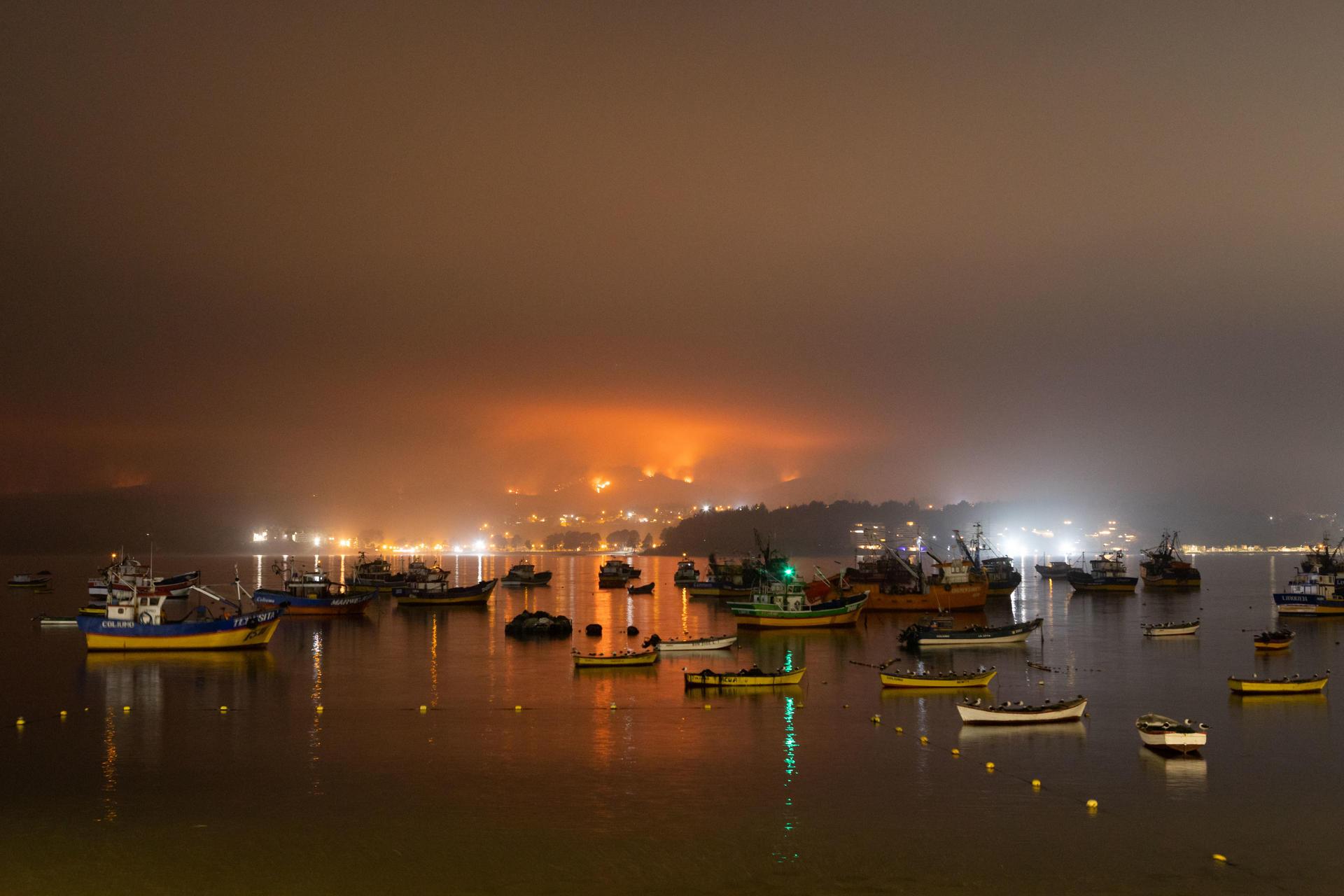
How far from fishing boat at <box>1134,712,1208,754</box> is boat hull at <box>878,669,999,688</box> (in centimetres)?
760

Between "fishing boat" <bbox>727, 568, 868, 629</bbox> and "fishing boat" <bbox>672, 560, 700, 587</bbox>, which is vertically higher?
"fishing boat" <bbox>727, 568, 868, 629</bbox>

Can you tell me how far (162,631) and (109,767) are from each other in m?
21.4

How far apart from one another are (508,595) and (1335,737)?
7823 cm

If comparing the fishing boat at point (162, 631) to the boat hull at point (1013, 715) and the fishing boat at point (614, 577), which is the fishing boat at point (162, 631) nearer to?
the boat hull at point (1013, 715)

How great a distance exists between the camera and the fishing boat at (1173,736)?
22.7 meters

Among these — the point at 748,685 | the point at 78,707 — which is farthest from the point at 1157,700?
the point at 78,707

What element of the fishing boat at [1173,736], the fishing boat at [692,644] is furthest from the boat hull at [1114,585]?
the fishing boat at [1173,736]

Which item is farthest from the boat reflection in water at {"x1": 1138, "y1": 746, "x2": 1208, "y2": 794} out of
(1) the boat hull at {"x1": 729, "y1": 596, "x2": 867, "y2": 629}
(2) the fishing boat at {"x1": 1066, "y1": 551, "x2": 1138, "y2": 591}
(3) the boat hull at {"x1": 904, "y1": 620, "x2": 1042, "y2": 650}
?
(2) the fishing boat at {"x1": 1066, "y1": 551, "x2": 1138, "y2": 591}

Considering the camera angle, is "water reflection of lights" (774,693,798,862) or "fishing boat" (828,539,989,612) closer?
"water reflection of lights" (774,693,798,862)

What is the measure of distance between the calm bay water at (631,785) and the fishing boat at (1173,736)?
35 centimetres

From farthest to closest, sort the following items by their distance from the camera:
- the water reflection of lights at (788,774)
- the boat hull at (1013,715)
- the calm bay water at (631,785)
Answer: the boat hull at (1013,715) < the water reflection of lights at (788,774) < the calm bay water at (631,785)

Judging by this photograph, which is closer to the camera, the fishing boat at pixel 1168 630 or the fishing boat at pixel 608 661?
the fishing boat at pixel 608 661

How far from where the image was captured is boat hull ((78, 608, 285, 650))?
41.7m

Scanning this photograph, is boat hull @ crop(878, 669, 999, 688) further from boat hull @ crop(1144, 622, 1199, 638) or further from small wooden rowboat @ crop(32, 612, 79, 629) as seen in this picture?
small wooden rowboat @ crop(32, 612, 79, 629)
